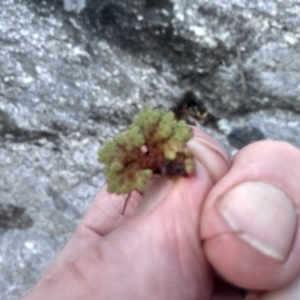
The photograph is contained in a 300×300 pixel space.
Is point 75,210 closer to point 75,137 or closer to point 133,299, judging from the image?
point 75,137

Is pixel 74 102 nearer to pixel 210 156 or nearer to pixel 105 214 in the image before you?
pixel 105 214

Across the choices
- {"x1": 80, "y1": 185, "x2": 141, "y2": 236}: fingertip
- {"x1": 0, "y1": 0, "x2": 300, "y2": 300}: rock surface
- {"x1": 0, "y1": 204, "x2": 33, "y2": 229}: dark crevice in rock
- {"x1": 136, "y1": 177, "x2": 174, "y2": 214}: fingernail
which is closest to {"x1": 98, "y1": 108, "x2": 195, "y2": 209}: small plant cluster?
{"x1": 136, "y1": 177, "x2": 174, "y2": 214}: fingernail

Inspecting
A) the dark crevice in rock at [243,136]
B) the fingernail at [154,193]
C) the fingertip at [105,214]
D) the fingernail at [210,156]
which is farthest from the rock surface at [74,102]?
the fingernail at [154,193]

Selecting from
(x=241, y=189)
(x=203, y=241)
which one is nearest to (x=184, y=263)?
(x=203, y=241)

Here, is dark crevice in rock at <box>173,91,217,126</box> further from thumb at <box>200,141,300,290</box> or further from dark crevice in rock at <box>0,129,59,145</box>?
thumb at <box>200,141,300,290</box>

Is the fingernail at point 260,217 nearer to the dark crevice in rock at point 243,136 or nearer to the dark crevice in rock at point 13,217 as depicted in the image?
the dark crevice in rock at point 243,136

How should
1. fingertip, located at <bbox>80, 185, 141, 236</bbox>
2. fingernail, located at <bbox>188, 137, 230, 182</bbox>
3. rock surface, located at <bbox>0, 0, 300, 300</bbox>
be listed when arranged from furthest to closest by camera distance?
rock surface, located at <bbox>0, 0, 300, 300</bbox> → fingertip, located at <bbox>80, 185, 141, 236</bbox> → fingernail, located at <bbox>188, 137, 230, 182</bbox>
